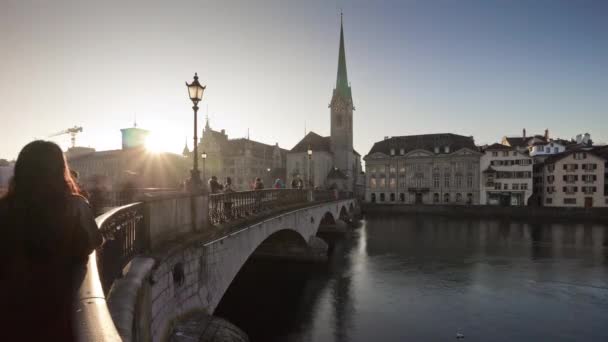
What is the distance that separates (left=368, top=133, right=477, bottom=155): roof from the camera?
74081mm

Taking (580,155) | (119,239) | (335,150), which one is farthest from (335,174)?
(119,239)

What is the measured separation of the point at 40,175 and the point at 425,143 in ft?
266

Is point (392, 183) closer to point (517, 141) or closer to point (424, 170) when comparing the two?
point (424, 170)

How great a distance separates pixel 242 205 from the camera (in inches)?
564

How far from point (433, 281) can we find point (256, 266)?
38.9 feet

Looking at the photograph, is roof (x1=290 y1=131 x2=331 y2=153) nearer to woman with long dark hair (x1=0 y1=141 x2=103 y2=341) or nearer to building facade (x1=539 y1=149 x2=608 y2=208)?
building facade (x1=539 y1=149 x2=608 y2=208)

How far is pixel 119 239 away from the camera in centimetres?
562

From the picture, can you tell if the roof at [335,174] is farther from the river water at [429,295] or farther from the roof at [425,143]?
the river water at [429,295]

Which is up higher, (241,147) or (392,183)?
(241,147)

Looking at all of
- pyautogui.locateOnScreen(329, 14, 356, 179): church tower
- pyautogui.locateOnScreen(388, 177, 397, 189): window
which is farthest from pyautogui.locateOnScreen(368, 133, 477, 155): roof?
pyautogui.locateOnScreen(329, 14, 356, 179): church tower

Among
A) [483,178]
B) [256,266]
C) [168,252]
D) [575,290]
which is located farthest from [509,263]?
[483,178]

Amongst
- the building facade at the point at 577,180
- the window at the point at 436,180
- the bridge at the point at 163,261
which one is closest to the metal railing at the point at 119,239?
the bridge at the point at 163,261

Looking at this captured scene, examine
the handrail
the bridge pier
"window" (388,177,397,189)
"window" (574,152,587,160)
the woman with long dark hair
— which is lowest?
the bridge pier

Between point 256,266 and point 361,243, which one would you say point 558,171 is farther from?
point 256,266
